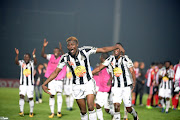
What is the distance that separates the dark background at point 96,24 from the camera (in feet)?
84.7

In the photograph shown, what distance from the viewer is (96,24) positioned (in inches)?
1030

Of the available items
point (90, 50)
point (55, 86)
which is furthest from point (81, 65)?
point (55, 86)

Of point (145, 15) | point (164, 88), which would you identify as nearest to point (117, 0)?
point (145, 15)

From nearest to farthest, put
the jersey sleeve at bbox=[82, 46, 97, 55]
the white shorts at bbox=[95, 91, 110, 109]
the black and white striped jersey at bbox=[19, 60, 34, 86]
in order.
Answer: the jersey sleeve at bbox=[82, 46, 97, 55] → the white shorts at bbox=[95, 91, 110, 109] → the black and white striped jersey at bbox=[19, 60, 34, 86]

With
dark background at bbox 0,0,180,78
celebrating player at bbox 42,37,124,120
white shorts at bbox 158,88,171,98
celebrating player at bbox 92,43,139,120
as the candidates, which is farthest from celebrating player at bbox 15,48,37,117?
dark background at bbox 0,0,180,78

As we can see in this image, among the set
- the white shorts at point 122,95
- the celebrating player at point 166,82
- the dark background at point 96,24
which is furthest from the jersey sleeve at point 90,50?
the dark background at point 96,24

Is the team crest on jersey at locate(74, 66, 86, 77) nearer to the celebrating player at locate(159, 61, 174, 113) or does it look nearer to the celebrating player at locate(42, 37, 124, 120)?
the celebrating player at locate(42, 37, 124, 120)

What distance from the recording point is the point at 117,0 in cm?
2620

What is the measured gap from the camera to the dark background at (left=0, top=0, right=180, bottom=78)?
25.8m

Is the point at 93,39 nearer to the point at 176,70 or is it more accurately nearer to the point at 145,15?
the point at 145,15

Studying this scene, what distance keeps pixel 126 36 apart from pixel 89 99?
65.3 ft

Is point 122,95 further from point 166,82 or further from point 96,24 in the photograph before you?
point 96,24

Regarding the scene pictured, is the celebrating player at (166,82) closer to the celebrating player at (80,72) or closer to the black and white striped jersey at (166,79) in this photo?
the black and white striped jersey at (166,79)

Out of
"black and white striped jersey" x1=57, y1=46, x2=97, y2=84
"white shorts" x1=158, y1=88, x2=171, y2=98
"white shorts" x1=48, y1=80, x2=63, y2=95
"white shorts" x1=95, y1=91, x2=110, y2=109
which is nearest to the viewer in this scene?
"black and white striped jersey" x1=57, y1=46, x2=97, y2=84
